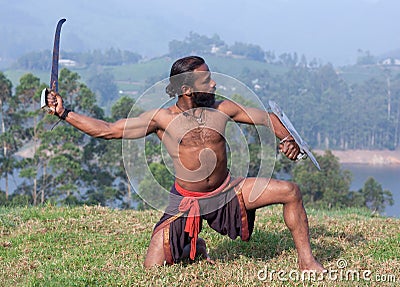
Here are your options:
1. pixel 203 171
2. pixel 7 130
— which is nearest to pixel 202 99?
pixel 203 171

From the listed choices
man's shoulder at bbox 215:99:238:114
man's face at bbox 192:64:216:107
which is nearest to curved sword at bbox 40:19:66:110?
man's face at bbox 192:64:216:107

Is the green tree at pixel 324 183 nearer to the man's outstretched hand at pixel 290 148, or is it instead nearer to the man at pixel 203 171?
the man at pixel 203 171

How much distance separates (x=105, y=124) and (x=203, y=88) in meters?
0.90

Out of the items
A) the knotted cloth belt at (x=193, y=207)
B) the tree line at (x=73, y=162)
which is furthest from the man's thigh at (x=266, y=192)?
the tree line at (x=73, y=162)

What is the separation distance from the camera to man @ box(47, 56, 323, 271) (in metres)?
5.33

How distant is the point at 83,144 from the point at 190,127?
33249 millimetres

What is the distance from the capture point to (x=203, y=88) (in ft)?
17.4

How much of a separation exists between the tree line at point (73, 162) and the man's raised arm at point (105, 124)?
24.8 meters

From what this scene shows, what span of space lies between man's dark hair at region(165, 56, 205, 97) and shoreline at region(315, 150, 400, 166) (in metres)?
96.4

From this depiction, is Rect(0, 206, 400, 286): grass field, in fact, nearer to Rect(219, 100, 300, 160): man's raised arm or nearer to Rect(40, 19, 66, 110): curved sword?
Rect(219, 100, 300, 160): man's raised arm

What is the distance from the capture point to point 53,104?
16.5 feet

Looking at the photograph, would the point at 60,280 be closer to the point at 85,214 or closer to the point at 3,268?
the point at 3,268

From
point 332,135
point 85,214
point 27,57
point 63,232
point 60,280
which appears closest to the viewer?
point 60,280

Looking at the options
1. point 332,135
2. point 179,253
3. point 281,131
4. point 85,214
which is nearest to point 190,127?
point 281,131
